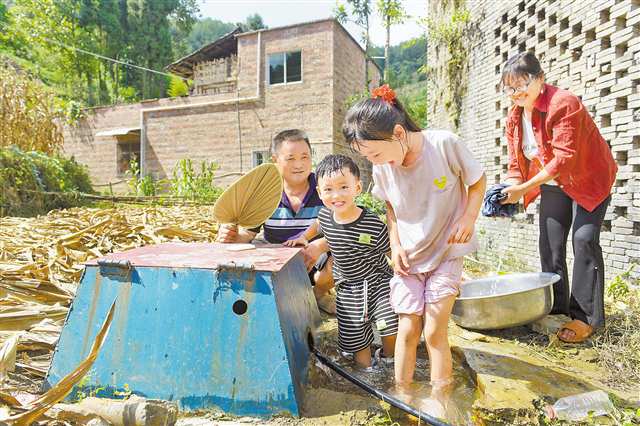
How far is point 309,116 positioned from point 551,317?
13.1 m

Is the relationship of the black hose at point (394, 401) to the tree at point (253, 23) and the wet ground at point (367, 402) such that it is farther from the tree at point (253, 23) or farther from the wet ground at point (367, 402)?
the tree at point (253, 23)

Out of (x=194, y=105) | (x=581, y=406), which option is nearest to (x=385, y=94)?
(x=581, y=406)

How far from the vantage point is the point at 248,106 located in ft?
53.3

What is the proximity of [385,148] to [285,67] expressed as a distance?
48.4 feet

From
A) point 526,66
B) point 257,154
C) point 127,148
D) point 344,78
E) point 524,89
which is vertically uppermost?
point 344,78

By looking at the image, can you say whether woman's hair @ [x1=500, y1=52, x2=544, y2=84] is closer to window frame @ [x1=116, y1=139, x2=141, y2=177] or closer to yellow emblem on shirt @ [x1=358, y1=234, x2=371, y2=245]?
yellow emblem on shirt @ [x1=358, y1=234, x2=371, y2=245]

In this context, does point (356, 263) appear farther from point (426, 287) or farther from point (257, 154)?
point (257, 154)

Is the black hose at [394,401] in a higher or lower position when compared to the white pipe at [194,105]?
lower

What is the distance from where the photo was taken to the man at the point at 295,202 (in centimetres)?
306

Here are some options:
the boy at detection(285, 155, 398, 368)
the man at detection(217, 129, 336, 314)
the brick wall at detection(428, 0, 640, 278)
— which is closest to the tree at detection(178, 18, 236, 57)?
the brick wall at detection(428, 0, 640, 278)

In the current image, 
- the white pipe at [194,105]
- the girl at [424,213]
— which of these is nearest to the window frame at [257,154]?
the white pipe at [194,105]

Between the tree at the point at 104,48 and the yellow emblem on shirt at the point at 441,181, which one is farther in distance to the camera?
the tree at the point at 104,48

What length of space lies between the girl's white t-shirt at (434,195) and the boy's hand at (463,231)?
4 centimetres

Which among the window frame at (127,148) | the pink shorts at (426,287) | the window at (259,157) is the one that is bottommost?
the pink shorts at (426,287)
